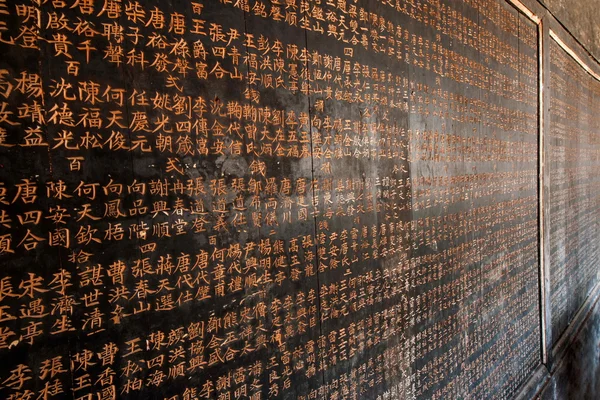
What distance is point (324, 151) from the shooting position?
5.02 ft

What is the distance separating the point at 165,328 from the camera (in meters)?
1.07

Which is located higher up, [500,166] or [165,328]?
[500,166]

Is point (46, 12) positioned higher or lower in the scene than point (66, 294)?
higher

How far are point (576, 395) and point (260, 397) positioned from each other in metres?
4.93

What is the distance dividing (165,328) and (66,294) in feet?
0.93

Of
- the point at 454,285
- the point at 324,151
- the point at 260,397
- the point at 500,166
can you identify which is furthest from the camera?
the point at 500,166

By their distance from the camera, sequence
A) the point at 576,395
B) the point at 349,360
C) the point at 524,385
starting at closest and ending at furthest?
the point at 349,360 → the point at 524,385 → the point at 576,395

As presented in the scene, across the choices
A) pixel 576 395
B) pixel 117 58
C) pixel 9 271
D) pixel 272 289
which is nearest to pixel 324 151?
pixel 272 289

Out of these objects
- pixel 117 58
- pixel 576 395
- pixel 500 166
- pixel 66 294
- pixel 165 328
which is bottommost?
pixel 576 395

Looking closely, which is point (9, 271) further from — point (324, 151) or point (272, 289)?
point (324, 151)

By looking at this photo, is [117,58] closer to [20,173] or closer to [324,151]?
[20,173]

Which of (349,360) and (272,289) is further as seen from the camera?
(349,360)

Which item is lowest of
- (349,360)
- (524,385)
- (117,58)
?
(524,385)

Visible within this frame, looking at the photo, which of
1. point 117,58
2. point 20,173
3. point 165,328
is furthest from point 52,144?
point 165,328
